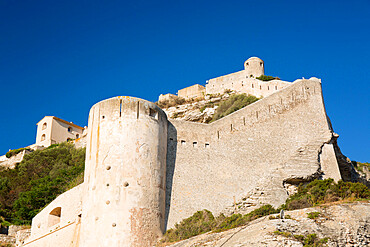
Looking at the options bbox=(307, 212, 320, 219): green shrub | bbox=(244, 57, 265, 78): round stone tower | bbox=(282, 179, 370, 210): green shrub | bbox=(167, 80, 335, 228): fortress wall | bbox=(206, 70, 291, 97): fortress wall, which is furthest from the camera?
bbox=(244, 57, 265, 78): round stone tower

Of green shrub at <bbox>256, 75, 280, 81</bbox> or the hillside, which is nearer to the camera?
the hillside

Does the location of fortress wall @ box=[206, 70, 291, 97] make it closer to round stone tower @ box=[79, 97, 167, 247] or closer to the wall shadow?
the wall shadow

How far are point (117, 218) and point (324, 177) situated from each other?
10.1 metres

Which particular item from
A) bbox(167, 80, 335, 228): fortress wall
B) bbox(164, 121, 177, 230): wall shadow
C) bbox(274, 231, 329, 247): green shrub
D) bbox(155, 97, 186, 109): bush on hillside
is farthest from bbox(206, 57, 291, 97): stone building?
bbox(274, 231, 329, 247): green shrub

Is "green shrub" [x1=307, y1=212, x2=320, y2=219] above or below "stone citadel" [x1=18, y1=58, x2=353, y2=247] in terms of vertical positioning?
below

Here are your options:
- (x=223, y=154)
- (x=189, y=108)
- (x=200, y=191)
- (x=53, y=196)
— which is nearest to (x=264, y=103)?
(x=223, y=154)

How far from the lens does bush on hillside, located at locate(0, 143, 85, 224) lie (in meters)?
31.6

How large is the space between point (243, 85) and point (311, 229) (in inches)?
1353

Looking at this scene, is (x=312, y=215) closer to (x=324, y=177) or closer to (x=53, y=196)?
(x=324, y=177)

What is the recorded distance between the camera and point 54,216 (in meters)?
24.2

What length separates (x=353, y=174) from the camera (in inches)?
1042

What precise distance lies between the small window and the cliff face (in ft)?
33.6

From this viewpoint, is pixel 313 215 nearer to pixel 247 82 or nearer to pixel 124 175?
pixel 124 175

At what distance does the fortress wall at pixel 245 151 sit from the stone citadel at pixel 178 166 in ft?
0.16
